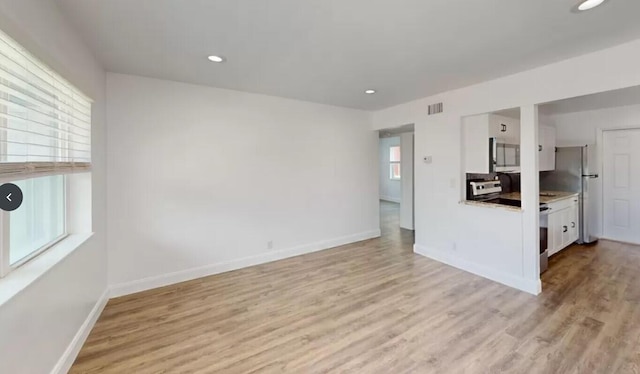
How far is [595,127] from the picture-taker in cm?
512

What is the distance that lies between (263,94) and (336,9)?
2.37 meters

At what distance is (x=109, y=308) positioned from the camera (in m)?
2.87

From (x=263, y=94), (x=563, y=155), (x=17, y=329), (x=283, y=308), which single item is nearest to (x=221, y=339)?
(x=283, y=308)

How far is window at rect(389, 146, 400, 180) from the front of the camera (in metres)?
10.7

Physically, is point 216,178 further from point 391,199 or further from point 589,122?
point 391,199

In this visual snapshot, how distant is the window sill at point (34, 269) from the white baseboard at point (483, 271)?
4.25m

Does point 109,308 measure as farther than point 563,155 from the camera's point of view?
No

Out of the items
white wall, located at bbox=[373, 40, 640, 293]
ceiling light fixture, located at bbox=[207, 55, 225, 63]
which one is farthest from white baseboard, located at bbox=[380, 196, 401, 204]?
ceiling light fixture, located at bbox=[207, 55, 225, 63]

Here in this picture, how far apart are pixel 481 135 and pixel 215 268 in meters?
3.98

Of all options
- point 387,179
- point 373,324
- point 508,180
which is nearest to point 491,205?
point 508,180

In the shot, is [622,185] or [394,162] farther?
[394,162]

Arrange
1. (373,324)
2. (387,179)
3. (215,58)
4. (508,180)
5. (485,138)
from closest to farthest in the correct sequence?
(373,324), (215,58), (485,138), (508,180), (387,179)

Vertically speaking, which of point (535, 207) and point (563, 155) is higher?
point (563, 155)

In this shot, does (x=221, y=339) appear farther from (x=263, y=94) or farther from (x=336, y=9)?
(x=263, y=94)
